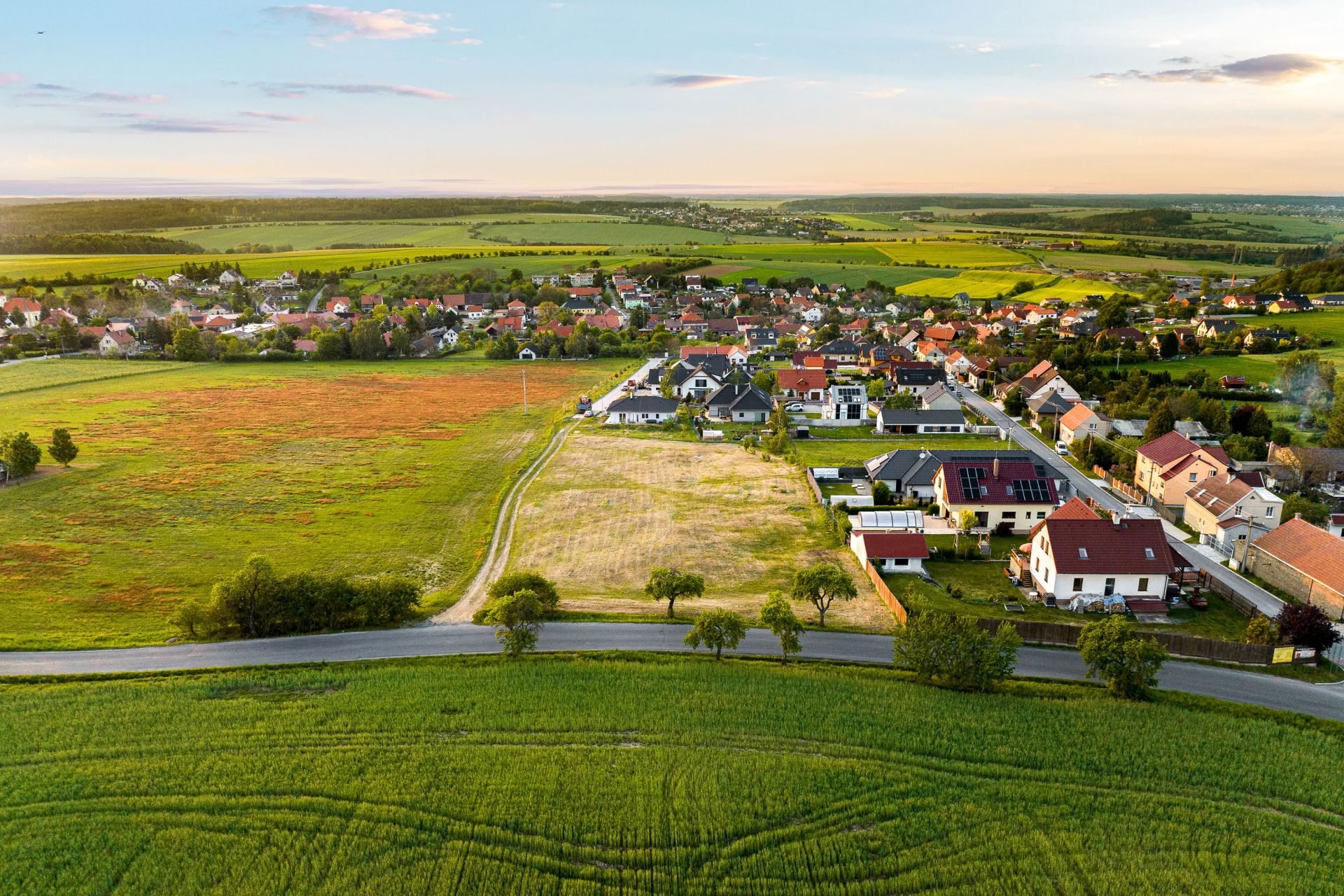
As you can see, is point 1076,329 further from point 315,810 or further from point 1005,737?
point 315,810

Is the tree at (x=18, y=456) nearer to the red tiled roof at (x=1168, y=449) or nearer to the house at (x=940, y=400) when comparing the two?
the house at (x=940, y=400)

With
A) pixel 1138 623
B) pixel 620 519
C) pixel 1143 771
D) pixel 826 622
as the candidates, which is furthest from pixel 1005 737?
pixel 620 519

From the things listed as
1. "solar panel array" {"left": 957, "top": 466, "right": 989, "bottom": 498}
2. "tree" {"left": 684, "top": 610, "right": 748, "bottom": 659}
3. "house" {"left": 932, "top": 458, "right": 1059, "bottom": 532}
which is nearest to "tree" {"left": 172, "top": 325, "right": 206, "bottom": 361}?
"house" {"left": 932, "top": 458, "right": 1059, "bottom": 532}

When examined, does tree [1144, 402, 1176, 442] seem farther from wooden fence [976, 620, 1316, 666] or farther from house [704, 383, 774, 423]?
wooden fence [976, 620, 1316, 666]

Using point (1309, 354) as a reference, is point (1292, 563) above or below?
below

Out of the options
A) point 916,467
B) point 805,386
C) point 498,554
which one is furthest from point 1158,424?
point 498,554

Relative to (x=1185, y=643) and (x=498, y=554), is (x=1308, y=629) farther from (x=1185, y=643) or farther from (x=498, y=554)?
(x=498, y=554)
